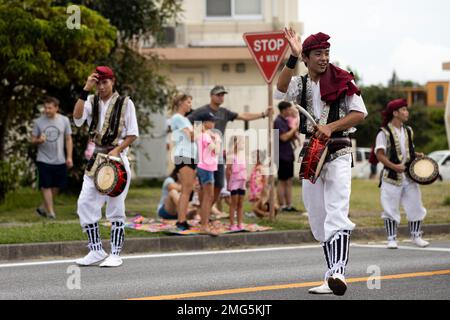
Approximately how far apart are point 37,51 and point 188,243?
4804 mm

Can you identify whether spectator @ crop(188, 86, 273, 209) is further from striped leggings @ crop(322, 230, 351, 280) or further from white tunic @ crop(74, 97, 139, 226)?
striped leggings @ crop(322, 230, 351, 280)

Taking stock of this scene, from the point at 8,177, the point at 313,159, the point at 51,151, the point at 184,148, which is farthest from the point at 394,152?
the point at 8,177

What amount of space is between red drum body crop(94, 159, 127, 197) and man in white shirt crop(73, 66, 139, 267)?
125 millimetres

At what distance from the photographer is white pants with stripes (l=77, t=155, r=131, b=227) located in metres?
10.3

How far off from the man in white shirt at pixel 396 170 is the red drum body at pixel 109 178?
3940 millimetres

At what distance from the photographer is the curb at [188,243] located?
11.6m

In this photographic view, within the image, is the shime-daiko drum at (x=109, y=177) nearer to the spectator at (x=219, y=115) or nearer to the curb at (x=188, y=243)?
the curb at (x=188, y=243)

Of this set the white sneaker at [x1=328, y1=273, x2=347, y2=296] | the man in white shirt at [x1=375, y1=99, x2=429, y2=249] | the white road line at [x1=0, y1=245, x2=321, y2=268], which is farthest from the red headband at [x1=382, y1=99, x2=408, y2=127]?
the white sneaker at [x1=328, y1=273, x2=347, y2=296]

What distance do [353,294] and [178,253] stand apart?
4387 mm

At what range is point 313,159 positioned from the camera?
7.83 metres

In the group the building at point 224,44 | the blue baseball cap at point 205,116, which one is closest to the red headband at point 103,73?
the blue baseball cap at point 205,116

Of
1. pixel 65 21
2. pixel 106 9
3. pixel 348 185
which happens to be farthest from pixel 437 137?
pixel 348 185
